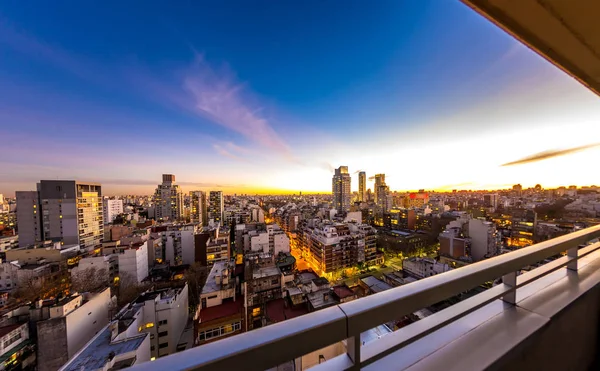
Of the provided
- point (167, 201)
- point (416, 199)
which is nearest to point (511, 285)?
Answer: point (167, 201)

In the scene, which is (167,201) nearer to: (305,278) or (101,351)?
(305,278)

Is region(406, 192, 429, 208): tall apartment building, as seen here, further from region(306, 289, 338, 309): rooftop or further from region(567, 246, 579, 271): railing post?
region(567, 246, 579, 271): railing post

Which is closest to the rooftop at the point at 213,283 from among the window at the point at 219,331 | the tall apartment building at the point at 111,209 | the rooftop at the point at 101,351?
the window at the point at 219,331

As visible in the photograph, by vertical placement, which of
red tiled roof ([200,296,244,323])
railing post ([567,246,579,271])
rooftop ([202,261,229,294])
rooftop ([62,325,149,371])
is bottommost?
red tiled roof ([200,296,244,323])

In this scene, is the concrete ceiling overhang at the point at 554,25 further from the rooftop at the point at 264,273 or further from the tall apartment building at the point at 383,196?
the tall apartment building at the point at 383,196

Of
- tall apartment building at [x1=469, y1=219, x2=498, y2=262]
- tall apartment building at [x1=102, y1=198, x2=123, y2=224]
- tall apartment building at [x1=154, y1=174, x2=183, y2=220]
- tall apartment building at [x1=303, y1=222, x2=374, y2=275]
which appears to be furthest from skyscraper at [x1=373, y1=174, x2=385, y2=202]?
tall apartment building at [x1=102, y1=198, x2=123, y2=224]

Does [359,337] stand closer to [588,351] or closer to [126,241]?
[588,351]

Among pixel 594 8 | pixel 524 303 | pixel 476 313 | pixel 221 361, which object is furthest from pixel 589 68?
pixel 221 361
